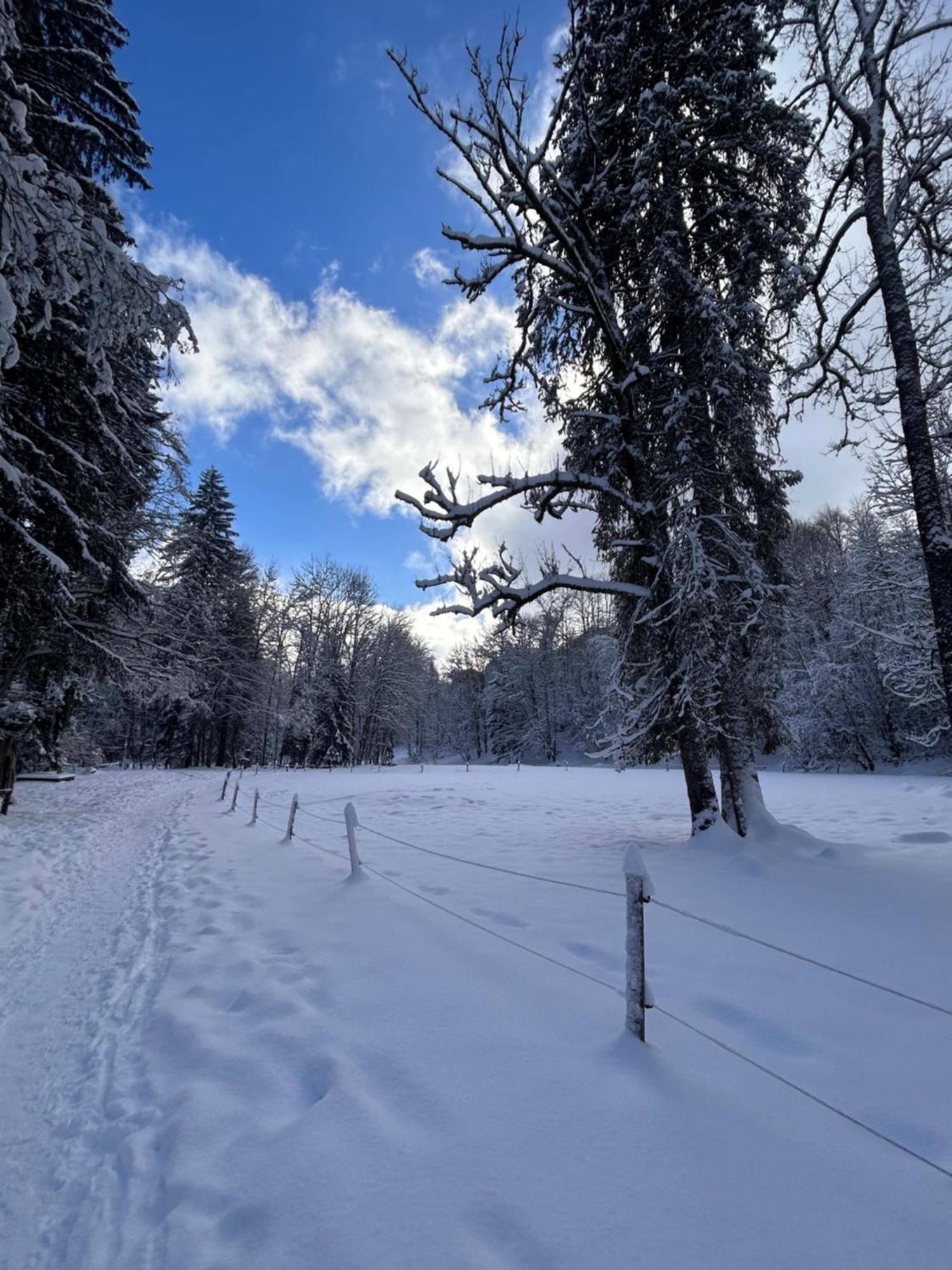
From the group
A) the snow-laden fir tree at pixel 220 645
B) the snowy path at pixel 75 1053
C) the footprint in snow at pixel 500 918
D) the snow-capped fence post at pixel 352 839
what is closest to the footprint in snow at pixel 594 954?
the footprint in snow at pixel 500 918

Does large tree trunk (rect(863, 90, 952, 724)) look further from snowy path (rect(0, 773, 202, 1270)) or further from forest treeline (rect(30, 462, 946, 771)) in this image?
snowy path (rect(0, 773, 202, 1270))

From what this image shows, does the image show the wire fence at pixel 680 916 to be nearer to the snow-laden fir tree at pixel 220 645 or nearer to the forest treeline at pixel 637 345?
the forest treeline at pixel 637 345

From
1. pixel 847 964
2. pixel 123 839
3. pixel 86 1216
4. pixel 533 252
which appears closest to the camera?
pixel 86 1216

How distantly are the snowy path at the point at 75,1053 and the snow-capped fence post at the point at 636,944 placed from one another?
→ 8.11 feet

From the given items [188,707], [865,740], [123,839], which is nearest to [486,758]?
[188,707]

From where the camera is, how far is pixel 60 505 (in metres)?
9.46

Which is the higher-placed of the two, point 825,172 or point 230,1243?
point 825,172

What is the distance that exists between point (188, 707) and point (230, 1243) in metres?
35.9

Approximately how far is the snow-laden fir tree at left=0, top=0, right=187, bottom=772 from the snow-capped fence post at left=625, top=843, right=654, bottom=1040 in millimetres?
6999

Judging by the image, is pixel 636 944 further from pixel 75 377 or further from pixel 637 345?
pixel 75 377

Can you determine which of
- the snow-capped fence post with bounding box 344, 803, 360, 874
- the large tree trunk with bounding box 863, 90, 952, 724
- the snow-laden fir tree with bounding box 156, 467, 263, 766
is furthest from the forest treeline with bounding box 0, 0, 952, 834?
the snow-laden fir tree with bounding box 156, 467, 263, 766

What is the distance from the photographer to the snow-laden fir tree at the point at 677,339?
766cm

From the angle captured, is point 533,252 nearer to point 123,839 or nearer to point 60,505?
point 60,505

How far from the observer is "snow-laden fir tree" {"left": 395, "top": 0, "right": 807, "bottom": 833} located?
766cm
